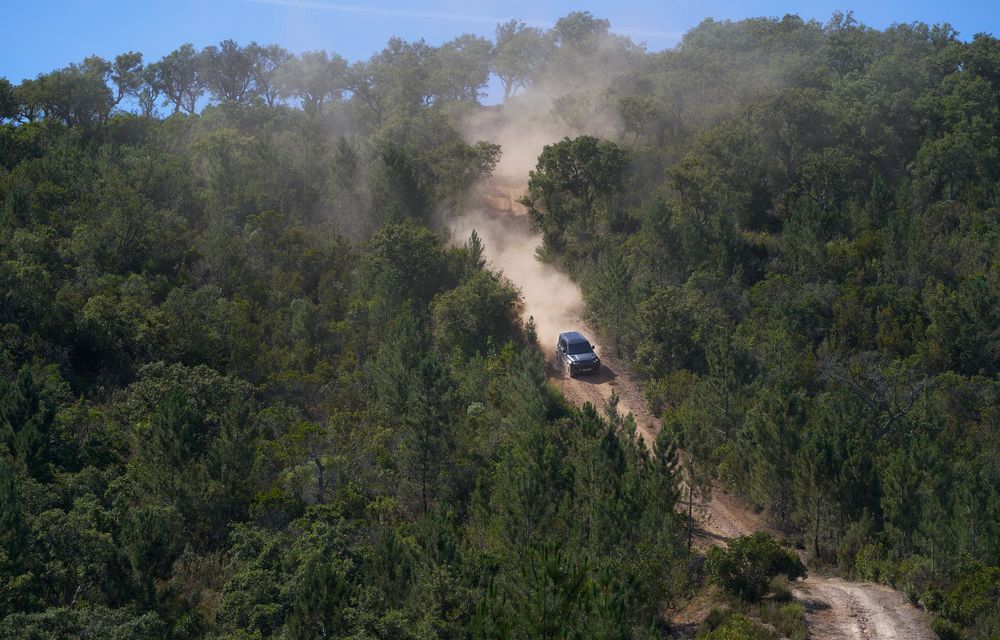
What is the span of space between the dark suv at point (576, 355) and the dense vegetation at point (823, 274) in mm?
2133

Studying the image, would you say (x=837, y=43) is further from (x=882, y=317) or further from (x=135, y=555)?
(x=135, y=555)

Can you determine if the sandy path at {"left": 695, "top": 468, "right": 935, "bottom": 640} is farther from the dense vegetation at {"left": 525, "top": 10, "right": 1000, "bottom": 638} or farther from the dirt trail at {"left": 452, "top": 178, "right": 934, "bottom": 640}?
the dense vegetation at {"left": 525, "top": 10, "right": 1000, "bottom": 638}

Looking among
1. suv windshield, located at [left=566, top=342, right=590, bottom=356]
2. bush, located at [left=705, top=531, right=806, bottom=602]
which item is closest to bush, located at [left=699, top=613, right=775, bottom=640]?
bush, located at [left=705, top=531, right=806, bottom=602]

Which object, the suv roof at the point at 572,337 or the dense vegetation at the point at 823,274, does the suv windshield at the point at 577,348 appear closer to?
the suv roof at the point at 572,337

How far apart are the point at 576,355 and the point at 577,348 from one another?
63cm

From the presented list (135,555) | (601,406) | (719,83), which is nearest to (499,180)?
(719,83)

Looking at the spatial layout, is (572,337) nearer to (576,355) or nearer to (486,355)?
(576,355)

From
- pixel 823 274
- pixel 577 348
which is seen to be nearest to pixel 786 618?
pixel 577 348

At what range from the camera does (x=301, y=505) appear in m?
35.8

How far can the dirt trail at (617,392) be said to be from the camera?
28672 mm

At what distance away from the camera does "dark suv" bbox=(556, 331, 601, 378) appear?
47812mm

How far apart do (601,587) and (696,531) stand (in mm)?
15310

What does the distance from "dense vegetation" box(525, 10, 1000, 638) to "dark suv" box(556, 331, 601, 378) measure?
213 centimetres

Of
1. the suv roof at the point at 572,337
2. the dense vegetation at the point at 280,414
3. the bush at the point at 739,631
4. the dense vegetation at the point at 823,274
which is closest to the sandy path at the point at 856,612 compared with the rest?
the dense vegetation at the point at 823,274
